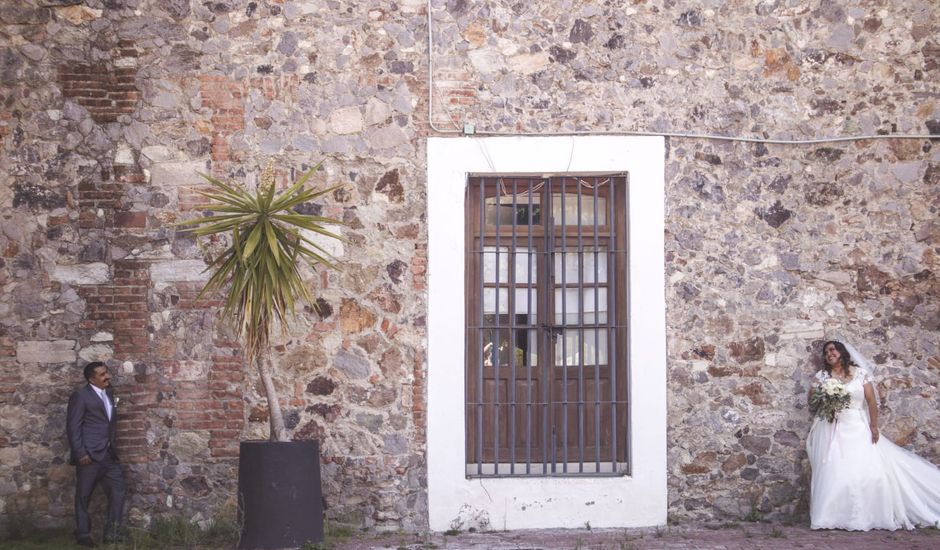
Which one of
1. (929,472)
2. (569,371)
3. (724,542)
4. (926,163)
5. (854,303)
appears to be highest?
(926,163)

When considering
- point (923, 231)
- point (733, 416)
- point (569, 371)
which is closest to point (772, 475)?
point (733, 416)

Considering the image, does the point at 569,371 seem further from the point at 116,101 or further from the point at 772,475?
the point at 116,101

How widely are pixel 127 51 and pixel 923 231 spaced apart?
6.37 m

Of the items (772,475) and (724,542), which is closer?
(724,542)

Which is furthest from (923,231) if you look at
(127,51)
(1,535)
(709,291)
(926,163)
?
(1,535)

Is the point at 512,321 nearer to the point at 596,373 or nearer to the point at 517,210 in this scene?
the point at 596,373

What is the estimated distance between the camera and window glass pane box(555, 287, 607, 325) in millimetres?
7223

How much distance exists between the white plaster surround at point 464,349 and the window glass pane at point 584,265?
0.97 ft

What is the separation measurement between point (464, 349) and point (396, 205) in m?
1.24

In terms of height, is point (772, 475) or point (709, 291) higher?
point (709, 291)

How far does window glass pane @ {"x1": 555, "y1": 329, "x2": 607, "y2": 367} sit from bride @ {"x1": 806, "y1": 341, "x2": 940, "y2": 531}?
5.47ft

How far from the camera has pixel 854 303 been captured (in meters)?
7.14

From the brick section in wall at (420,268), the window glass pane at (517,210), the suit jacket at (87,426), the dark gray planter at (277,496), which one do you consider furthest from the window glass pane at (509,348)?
the suit jacket at (87,426)

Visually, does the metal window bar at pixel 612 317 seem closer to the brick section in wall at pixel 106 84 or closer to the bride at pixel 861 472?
the bride at pixel 861 472
